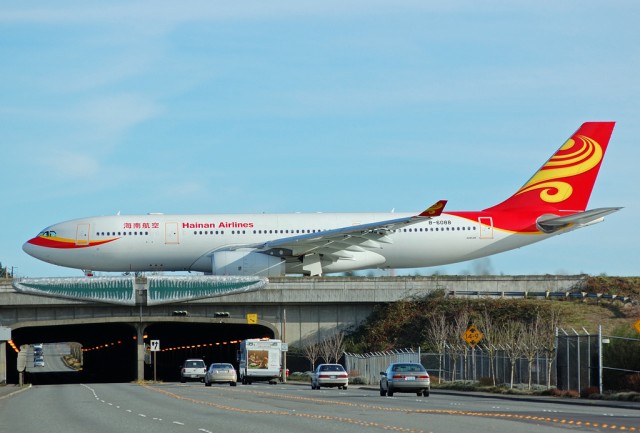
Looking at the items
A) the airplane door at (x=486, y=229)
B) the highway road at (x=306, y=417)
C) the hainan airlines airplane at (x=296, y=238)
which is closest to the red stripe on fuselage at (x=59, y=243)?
the hainan airlines airplane at (x=296, y=238)

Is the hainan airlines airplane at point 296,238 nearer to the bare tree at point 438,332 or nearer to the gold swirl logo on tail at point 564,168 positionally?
the gold swirl logo on tail at point 564,168

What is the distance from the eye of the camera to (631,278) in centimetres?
7800

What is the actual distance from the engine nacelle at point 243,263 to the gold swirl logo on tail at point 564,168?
17.2 meters

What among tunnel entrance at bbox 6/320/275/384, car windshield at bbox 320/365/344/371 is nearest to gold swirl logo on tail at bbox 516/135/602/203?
tunnel entrance at bbox 6/320/275/384

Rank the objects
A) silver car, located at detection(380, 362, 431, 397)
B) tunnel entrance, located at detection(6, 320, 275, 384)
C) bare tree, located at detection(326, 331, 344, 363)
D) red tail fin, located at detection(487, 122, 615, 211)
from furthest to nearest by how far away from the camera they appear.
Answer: tunnel entrance, located at detection(6, 320, 275, 384) → red tail fin, located at detection(487, 122, 615, 211) → bare tree, located at detection(326, 331, 344, 363) → silver car, located at detection(380, 362, 431, 397)

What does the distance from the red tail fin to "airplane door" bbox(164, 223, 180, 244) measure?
20.8 m

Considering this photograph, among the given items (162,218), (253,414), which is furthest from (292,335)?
(253,414)

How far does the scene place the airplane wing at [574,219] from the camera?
66.2 m

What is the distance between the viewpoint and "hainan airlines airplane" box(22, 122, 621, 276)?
2731 inches

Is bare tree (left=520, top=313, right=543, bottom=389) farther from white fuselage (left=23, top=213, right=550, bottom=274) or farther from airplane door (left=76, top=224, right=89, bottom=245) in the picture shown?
airplane door (left=76, top=224, right=89, bottom=245)

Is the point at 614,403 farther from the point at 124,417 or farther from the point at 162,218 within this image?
the point at 162,218

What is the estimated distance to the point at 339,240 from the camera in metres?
68.0

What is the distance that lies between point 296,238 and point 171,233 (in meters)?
8.24

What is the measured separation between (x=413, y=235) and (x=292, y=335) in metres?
10.3
